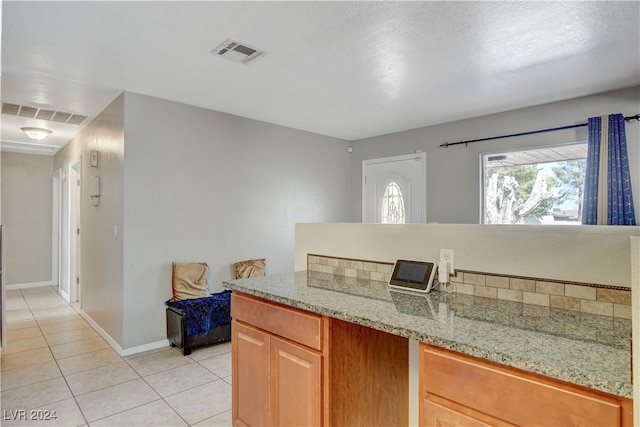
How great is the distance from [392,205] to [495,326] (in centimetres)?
381

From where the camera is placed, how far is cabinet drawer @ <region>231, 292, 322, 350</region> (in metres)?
1.53

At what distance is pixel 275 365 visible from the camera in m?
1.72

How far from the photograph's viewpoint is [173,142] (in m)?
3.61

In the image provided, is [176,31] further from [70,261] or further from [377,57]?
[70,261]

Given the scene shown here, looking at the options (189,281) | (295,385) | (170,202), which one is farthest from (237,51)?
(189,281)

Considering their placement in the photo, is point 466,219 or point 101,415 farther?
point 466,219

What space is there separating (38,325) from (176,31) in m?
3.91

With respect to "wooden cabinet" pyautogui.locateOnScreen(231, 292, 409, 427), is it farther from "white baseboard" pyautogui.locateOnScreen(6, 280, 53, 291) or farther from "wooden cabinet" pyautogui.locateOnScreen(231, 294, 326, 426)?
"white baseboard" pyautogui.locateOnScreen(6, 280, 53, 291)

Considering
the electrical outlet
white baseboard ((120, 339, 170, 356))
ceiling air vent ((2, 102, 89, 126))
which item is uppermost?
ceiling air vent ((2, 102, 89, 126))

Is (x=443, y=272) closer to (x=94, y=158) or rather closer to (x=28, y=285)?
(x=94, y=158)

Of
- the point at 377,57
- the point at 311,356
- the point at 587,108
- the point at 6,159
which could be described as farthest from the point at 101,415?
the point at 6,159

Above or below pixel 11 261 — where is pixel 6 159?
above

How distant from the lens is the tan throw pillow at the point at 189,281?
139 inches

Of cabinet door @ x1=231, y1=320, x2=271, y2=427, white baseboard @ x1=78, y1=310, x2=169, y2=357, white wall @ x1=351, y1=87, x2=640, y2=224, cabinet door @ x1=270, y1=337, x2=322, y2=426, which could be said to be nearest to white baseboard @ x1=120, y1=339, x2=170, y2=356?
white baseboard @ x1=78, y1=310, x2=169, y2=357
